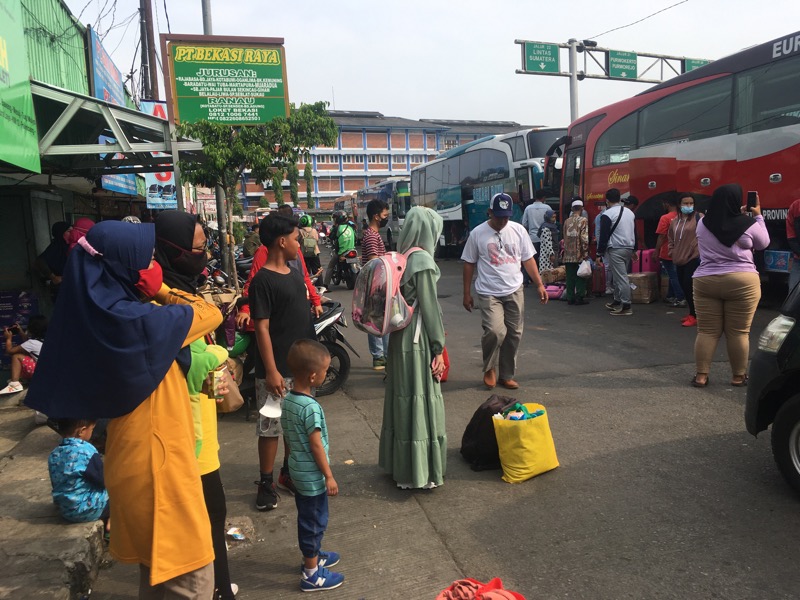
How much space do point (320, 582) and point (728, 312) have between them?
4339mm

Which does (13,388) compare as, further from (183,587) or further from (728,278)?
(728,278)

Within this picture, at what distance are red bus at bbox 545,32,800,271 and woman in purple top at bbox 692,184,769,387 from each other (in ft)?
12.6

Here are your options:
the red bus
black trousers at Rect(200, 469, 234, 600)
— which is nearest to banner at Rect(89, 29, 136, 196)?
black trousers at Rect(200, 469, 234, 600)

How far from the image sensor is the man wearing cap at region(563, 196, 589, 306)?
1006 centimetres

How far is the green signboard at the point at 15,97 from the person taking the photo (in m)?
4.31

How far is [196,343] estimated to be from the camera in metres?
2.26

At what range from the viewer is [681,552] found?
299cm

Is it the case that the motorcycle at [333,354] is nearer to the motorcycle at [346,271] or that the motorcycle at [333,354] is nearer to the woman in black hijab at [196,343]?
the woman in black hijab at [196,343]

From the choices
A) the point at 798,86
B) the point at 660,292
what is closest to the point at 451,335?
the point at 660,292

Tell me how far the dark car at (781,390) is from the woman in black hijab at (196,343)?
120 inches

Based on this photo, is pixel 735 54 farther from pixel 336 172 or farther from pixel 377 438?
pixel 336 172

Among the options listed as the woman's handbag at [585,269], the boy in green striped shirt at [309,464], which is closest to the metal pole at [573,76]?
the woman's handbag at [585,269]

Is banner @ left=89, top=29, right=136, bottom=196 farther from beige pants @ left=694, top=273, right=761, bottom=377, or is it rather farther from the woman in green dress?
beige pants @ left=694, top=273, right=761, bottom=377

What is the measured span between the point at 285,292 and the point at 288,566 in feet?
4.94
